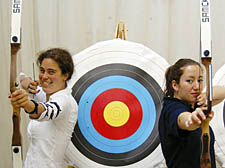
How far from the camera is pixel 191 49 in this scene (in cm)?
191

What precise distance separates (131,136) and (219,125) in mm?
348

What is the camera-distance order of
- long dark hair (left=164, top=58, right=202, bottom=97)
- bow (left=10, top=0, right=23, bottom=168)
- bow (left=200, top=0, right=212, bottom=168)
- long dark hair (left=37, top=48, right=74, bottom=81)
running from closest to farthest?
bow (left=200, top=0, right=212, bottom=168) → bow (left=10, top=0, right=23, bottom=168) → long dark hair (left=164, top=58, right=202, bottom=97) → long dark hair (left=37, top=48, right=74, bottom=81)

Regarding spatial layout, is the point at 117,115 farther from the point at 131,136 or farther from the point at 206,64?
the point at 206,64

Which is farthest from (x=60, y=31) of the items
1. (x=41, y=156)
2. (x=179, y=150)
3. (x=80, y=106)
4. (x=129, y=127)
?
(x=179, y=150)

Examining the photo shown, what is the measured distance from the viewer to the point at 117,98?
1372 mm

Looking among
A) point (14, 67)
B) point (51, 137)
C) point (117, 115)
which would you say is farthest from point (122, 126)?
point (14, 67)

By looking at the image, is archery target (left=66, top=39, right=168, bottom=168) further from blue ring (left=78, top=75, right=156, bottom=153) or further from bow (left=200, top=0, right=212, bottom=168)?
bow (left=200, top=0, right=212, bottom=168)

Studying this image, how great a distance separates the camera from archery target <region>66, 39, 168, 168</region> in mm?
1349

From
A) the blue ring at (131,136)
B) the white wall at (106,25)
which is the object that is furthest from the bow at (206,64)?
the white wall at (106,25)

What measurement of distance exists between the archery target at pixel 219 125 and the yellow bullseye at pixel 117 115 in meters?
0.34

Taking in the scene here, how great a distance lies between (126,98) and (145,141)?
0.19 meters

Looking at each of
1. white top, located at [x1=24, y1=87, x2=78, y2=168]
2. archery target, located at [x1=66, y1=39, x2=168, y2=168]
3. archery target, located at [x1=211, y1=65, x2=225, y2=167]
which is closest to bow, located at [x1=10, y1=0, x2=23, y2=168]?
white top, located at [x1=24, y1=87, x2=78, y2=168]

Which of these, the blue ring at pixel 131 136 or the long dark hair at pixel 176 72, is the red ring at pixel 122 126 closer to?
the blue ring at pixel 131 136

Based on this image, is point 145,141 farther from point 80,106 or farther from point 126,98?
point 80,106
